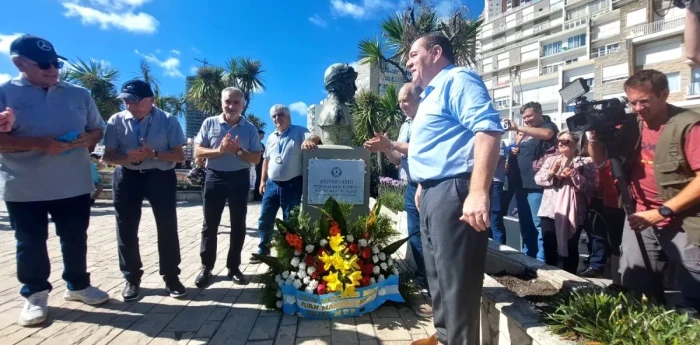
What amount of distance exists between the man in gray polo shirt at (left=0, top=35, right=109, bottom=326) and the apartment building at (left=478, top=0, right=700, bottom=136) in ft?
62.8

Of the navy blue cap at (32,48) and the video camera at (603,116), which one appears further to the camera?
the navy blue cap at (32,48)

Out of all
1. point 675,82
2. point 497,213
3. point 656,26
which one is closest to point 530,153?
point 497,213

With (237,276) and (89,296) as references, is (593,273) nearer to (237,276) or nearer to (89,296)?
(237,276)

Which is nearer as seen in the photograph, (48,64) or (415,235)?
(48,64)

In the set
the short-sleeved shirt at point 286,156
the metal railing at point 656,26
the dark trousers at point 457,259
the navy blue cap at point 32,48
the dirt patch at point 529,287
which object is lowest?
the dirt patch at point 529,287

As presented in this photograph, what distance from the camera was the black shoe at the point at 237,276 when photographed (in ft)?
11.6

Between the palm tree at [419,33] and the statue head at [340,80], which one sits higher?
the palm tree at [419,33]

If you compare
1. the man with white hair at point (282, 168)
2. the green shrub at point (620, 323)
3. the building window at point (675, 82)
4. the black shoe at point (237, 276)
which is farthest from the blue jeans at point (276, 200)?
the building window at point (675, 82)

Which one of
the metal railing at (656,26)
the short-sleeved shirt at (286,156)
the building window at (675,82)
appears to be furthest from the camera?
the metal railing at (656,26)

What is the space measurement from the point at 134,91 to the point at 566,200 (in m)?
3.96

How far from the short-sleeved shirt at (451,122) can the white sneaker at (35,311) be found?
277 centimetres

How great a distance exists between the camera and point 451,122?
5.92ft

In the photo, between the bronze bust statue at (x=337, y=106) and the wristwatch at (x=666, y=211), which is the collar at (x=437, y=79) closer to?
the wristwatch at (x=666, y=211)

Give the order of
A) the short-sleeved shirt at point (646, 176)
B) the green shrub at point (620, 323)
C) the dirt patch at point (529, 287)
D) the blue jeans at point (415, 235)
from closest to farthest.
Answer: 1. the green shrub at point (620, 323)
2. the short-sleeved shirt at point (646, 176)
3. the dirt patch at point (529, 287)
4. the blue jeans at point (415, 235)
